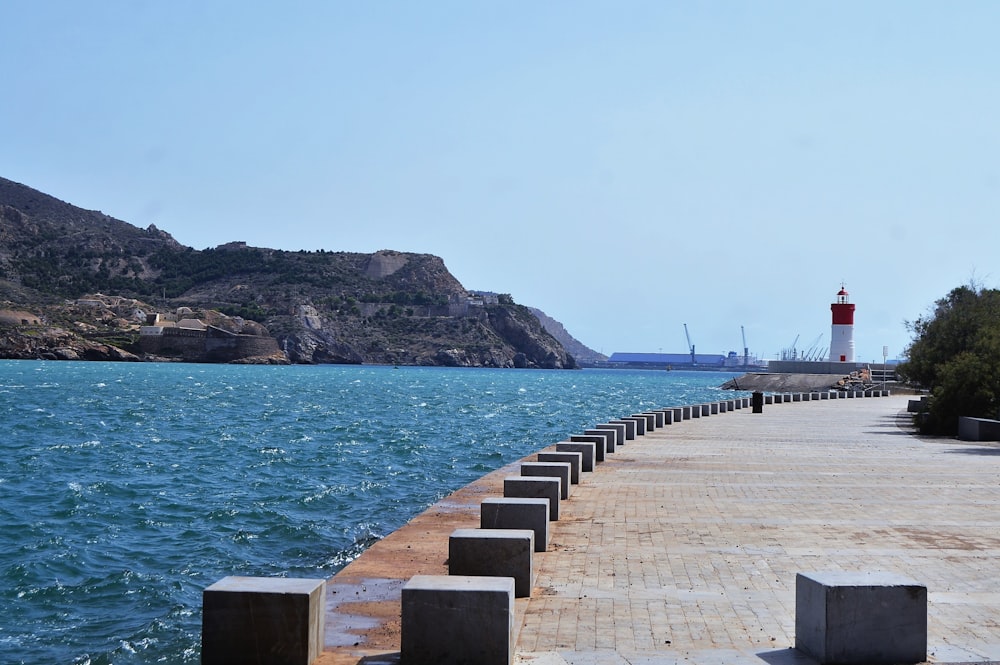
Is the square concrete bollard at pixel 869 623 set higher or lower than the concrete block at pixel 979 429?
lower

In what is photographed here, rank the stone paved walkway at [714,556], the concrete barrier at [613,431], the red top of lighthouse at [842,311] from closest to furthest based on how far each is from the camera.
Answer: the stone paved walkway at [714,556]
the concrete barrier at [613,431]
the red top of lighthouse at [842,311]

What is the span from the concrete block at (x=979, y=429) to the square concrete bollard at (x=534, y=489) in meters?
17.9

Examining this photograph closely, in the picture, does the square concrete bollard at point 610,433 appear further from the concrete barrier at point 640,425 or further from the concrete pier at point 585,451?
the concrete barrier at point 640,425

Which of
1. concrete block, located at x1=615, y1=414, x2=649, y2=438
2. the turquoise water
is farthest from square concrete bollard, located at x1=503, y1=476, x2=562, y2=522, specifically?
concrete block, located at x1=615, y1=414, x2=649, y2=438

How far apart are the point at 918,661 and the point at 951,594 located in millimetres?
2265

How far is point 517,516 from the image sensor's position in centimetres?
1109

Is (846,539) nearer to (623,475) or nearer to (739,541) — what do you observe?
(739,541)

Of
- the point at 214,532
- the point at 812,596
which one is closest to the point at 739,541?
the point at 812,596

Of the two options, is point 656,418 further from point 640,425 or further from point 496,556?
point 496,556

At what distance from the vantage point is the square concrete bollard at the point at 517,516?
1102cm

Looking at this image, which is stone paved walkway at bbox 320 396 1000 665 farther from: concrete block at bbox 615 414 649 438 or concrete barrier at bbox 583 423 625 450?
concrete block at bbox 615 414 649 438

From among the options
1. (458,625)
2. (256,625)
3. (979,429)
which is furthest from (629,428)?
(256,625)

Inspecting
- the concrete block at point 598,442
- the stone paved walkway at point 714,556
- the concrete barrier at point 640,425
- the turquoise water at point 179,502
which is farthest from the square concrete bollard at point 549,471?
the concrete barrier at point 640,425

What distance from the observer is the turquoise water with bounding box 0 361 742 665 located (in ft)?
39.5
